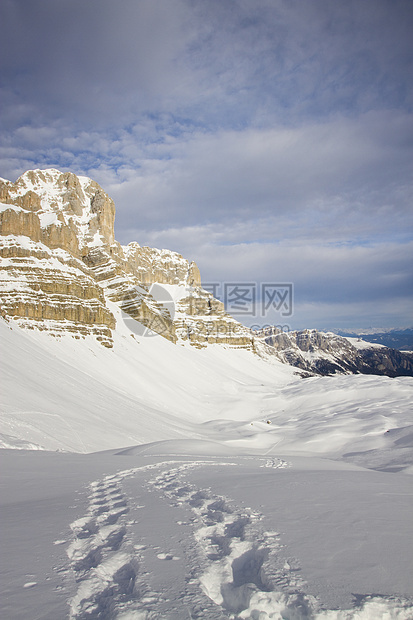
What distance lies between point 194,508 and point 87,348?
4905 centimetres

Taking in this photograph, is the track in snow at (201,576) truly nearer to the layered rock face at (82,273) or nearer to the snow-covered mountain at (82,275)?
the snow-covered mountain at (82,275)

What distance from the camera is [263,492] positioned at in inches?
224

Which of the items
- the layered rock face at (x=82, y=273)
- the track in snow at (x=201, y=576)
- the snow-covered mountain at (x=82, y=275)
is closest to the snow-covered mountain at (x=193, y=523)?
the track in snow at (x=201, y=576)

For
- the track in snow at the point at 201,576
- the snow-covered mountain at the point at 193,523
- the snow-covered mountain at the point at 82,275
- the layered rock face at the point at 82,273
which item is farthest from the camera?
the layered rock face at the point at 82,273

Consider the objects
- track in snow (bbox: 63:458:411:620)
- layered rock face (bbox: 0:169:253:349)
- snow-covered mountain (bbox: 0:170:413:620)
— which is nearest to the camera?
track in snow (bbox: 63:458:411:620)

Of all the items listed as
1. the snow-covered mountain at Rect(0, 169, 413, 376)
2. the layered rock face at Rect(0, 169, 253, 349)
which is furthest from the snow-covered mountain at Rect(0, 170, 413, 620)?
the layered rock face at Rect(0, 169, 253, 349)

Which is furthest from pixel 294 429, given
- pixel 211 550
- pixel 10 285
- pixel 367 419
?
pixel 10 285

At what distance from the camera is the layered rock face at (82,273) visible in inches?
2085

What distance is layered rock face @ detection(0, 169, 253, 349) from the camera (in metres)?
53.0

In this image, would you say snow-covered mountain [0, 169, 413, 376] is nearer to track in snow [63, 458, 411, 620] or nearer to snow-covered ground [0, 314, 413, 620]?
snow-covered ground [0, 314, 413, 620]

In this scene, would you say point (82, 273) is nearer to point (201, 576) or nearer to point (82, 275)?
point (82, 275)

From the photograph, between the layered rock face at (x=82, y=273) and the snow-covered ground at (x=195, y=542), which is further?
the layered rock face at (x=82, y=273)

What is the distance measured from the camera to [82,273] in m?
62.5

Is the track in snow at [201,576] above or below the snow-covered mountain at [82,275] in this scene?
below
